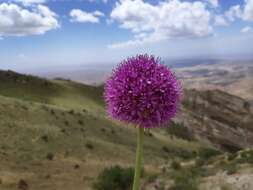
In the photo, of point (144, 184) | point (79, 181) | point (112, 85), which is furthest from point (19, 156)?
point (112, 85)

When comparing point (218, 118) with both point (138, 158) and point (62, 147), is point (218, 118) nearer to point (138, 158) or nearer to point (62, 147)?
point (62, 147)

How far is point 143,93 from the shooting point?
402cm

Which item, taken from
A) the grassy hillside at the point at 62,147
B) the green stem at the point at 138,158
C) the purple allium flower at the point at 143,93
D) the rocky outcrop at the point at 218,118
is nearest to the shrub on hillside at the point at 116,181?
the grassy hillside at the point at 62,147

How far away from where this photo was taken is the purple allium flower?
4.05m

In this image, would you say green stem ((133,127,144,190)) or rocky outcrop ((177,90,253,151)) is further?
rocky outcrop ((177,90,253,151))

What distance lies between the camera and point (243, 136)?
3061 inches

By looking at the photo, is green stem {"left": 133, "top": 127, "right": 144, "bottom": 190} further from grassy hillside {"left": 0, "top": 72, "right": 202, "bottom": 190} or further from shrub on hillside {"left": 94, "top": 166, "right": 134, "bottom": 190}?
grassy hillside {"left": 0, "top": 72, "right": 202, "bottom": 190}

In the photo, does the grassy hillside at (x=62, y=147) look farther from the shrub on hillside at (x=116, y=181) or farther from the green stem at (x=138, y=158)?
the green stem at (x=138, y=158)

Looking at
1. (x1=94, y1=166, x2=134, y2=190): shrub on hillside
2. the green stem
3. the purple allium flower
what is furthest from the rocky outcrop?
the green stem

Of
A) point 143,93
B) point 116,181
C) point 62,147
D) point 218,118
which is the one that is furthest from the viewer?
point 218,118

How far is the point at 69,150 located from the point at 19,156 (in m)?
4.54

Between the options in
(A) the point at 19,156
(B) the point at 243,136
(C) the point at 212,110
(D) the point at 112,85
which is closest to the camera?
(D) the point at 112,85

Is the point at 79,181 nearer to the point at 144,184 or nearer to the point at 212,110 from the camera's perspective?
the point at 144,184

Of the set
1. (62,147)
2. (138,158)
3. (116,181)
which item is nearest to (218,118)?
(62,147)
